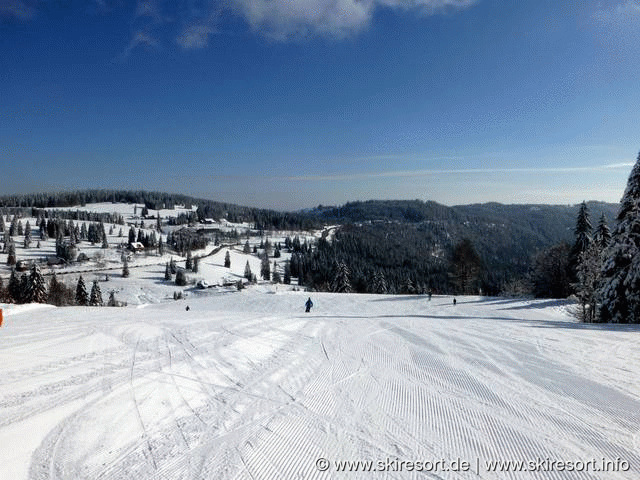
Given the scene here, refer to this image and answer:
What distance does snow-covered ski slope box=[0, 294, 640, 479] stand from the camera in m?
4.17

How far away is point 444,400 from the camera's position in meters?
6.02

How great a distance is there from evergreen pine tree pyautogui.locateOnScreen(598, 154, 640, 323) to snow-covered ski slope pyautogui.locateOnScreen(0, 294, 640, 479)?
356 inches

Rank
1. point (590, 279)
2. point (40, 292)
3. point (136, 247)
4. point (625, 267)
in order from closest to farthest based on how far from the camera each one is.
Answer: point (625, 267) → point (590, 279) → point (40, 292) → point (136, 247)

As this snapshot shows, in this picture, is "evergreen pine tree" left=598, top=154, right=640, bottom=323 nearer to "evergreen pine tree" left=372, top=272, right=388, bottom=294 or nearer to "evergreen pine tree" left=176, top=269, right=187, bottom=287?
"evergreen pine tree" left=372, top=272, right=388, bottom=294

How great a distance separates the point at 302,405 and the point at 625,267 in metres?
20.4

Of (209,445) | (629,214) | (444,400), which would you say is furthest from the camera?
(629,214)

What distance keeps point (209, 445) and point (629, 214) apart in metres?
23.4

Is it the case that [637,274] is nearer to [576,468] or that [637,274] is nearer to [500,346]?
[500,346]

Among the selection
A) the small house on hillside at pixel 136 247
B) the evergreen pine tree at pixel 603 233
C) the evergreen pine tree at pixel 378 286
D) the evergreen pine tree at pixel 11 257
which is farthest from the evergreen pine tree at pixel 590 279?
the small house on hillside at pixel 136 247

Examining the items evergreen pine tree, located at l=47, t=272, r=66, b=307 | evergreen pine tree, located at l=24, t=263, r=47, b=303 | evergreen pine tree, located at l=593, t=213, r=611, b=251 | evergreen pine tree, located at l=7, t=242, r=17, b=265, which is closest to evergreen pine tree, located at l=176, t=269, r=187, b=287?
evergreen pine tree, located at l=47, t=272, r=66, b=307

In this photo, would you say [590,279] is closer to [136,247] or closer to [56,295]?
[56,295]

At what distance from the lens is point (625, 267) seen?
60.1 feet

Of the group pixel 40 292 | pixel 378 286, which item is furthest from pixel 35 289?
pixel 378 286

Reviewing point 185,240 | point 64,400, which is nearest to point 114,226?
point 185,240
